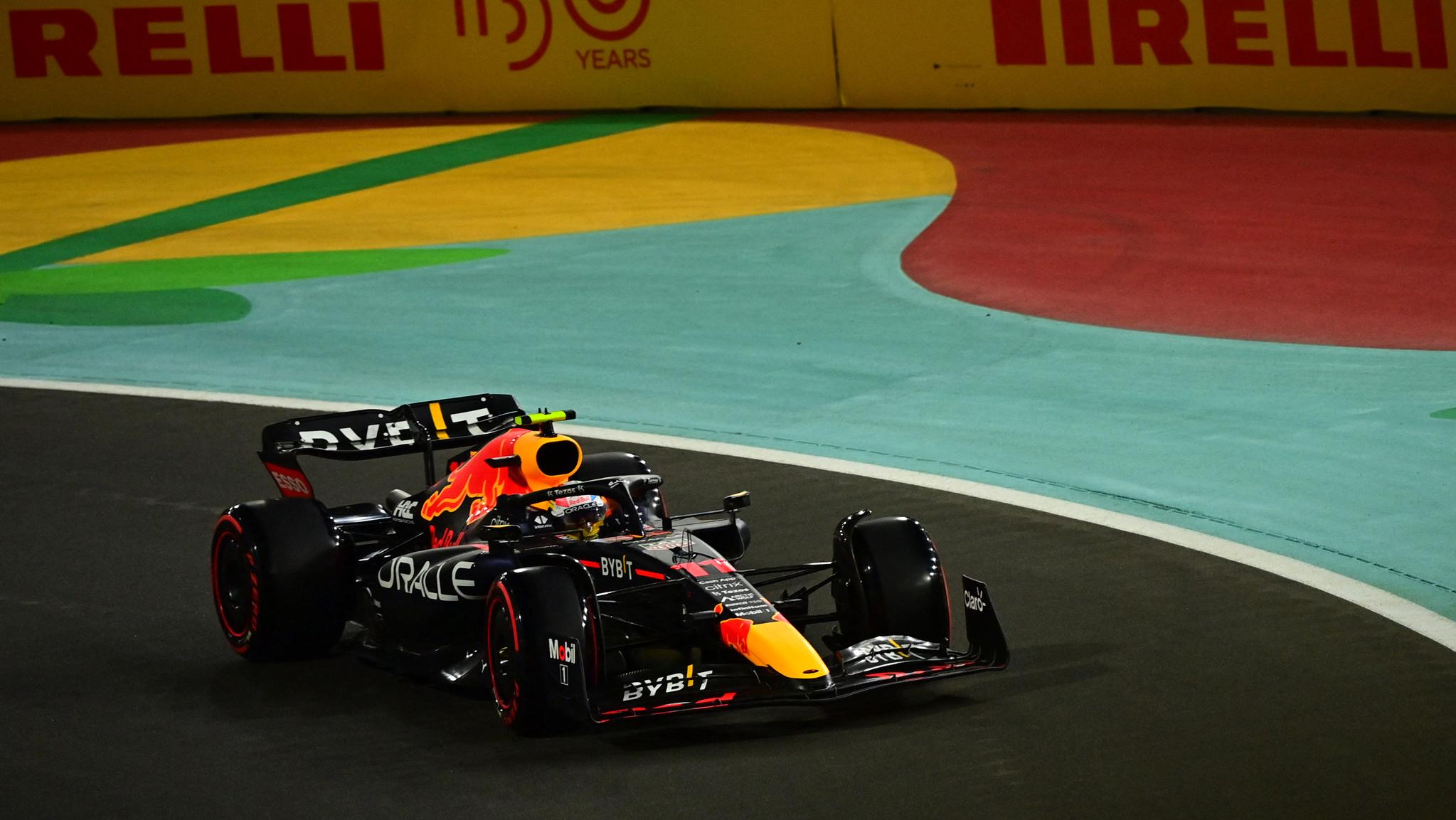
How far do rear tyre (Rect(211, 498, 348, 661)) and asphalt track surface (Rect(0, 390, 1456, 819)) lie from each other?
116 millimetres

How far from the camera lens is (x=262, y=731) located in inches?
273

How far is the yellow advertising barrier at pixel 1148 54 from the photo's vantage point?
18859 millimetres

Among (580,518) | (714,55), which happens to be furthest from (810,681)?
(714,55)

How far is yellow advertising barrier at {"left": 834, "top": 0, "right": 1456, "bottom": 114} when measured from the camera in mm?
18859

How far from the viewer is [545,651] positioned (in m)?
6.50

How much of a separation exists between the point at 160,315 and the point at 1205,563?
9.22 meters

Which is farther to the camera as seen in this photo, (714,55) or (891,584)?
(714,55)

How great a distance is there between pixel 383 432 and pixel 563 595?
87.2 inches

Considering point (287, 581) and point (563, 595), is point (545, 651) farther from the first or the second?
A: point (287, 581)

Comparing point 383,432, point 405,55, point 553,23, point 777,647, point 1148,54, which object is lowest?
point 777,647

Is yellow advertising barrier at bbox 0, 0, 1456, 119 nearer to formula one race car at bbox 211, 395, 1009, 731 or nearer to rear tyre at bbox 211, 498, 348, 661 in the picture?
formula one race car at bbox 211, 395, 1009, 731

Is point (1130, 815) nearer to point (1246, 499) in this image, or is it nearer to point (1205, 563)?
point (1205, 563)

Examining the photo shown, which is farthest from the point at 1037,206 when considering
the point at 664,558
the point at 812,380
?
the point at 664,558

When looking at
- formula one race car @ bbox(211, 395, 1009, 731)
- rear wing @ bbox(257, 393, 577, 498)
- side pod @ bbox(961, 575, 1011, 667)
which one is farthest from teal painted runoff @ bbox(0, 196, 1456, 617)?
rear wing @ bbox(257, 393, 577, 498)
